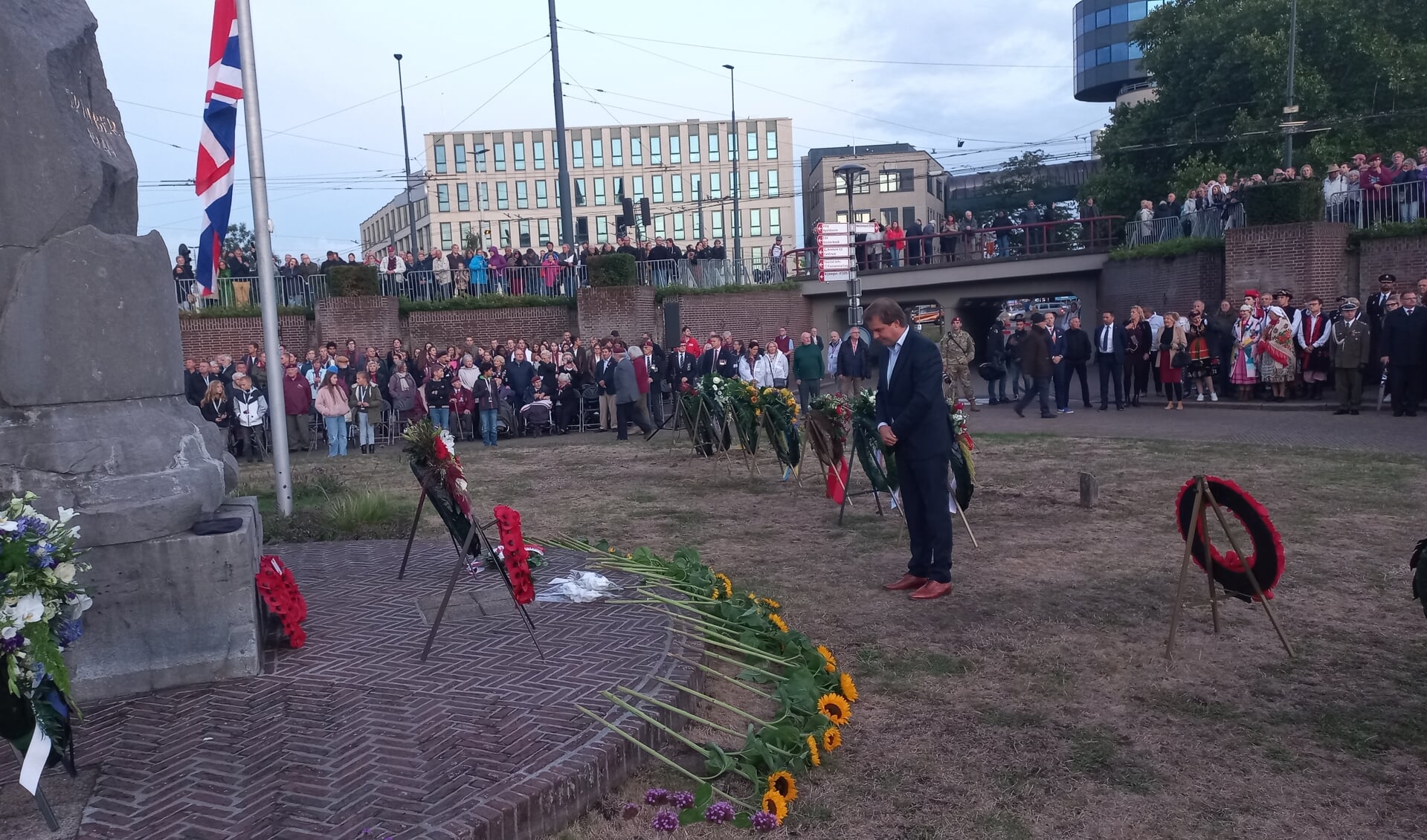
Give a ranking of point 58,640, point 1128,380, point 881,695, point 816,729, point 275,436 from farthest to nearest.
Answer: point 1128,380
point 275,436
point 881,695
point 816,729
point 58,640

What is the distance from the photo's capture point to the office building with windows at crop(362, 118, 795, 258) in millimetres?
105750

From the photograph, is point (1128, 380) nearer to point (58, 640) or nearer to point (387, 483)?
point (387, 483)

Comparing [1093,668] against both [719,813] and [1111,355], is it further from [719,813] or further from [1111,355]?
[1111,355]

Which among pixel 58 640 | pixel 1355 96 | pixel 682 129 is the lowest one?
pixel 58 640

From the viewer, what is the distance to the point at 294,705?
4773 mm

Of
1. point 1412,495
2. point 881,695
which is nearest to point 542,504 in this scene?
point 881,695

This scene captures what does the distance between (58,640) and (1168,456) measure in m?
12.4

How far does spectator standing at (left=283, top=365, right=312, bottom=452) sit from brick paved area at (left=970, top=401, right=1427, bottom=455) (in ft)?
38.7

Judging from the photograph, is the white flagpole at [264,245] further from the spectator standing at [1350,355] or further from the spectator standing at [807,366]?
the spectator standing at [1350,355]

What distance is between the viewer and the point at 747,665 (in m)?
5.44

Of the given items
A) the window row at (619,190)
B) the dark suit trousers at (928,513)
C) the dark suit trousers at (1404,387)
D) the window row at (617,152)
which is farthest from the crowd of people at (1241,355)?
the window row at (617,152)

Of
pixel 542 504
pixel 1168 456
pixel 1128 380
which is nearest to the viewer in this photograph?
pixel 542 504

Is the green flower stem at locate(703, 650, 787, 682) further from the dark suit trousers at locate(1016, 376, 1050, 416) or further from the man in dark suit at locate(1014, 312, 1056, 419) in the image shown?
the dark suit trousers at locate(1016, 376, 1050, 416)

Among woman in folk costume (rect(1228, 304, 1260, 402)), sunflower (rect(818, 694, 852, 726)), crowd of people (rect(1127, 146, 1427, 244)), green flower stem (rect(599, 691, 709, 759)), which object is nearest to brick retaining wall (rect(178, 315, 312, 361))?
woman in folk costume (rect(1228, 304, 1260, 402))
